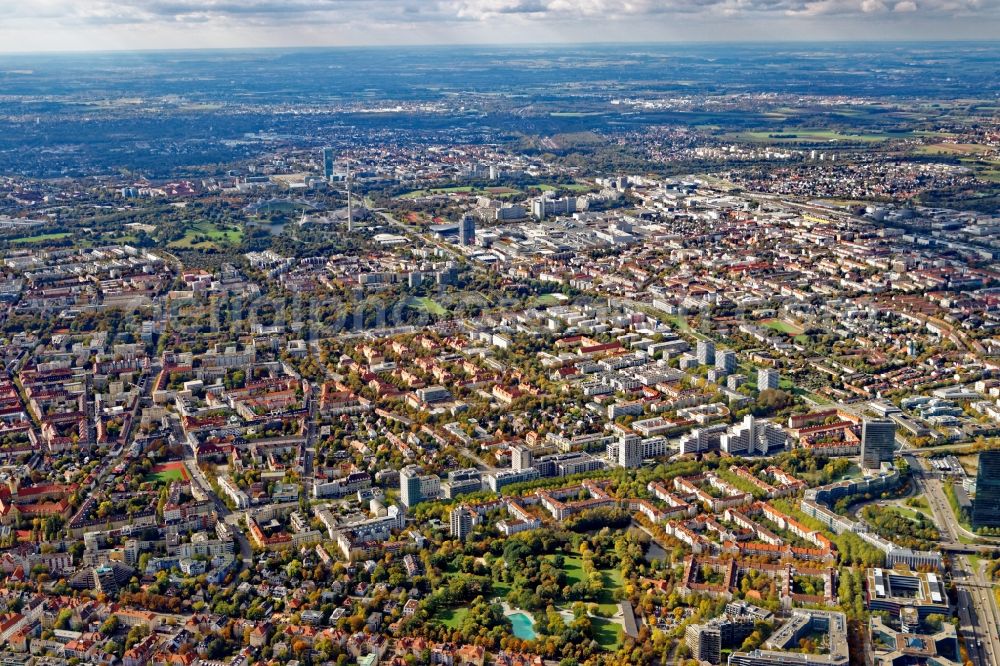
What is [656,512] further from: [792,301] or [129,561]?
[792,301]

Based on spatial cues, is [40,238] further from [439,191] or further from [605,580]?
[605,580]

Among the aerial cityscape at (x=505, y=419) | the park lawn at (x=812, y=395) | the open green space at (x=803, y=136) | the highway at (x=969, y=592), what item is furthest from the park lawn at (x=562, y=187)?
the highway at (x=969, y=592)

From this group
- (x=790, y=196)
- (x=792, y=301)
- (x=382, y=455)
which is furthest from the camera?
(x=790, y=196)

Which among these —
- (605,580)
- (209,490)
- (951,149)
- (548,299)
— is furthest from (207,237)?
(951,149)

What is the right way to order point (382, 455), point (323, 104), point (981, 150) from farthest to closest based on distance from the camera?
point (323, 104) < point (981, 150) < point (382, 455)

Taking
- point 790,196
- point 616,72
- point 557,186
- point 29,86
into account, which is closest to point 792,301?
point 790,196
